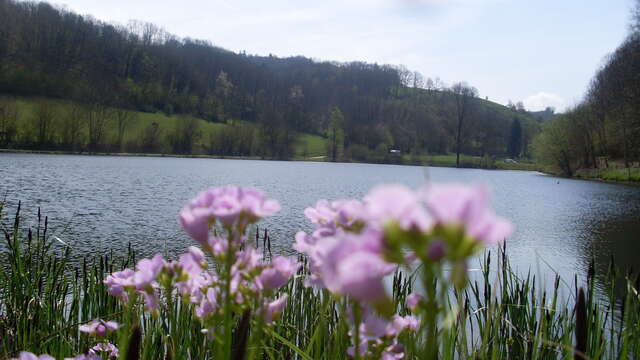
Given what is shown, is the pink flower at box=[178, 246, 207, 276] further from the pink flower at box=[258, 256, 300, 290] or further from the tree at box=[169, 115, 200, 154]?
the tree at box=[169, 115, 200, 154]

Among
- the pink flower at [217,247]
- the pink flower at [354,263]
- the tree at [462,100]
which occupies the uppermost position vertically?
the tree at [462,100]

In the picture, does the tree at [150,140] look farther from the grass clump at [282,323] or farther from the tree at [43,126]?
the grass clump at [282,323]

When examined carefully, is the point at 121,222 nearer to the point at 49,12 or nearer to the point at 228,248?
the point at 228,248

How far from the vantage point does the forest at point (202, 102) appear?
79188 millimetres

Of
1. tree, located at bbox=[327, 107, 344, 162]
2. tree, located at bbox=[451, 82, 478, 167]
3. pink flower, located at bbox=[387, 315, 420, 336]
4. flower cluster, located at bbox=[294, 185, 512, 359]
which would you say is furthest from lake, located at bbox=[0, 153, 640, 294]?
tree, located at bbox=[451, 82, 478, 167]

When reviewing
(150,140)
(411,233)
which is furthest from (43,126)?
(411,233)

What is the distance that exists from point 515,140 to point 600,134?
266 feet

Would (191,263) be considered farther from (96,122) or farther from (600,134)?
(96,122)

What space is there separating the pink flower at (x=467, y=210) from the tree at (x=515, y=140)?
141629 millimetres

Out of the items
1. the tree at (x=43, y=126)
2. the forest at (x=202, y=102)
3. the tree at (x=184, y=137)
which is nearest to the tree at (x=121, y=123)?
the forest at (x=202, y=102)

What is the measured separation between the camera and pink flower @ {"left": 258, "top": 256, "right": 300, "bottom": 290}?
1302 millimetres

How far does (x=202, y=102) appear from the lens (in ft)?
381

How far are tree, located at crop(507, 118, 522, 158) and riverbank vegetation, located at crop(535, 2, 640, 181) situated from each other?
6772cm

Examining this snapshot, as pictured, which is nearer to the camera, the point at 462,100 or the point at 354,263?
the point at 354,263
